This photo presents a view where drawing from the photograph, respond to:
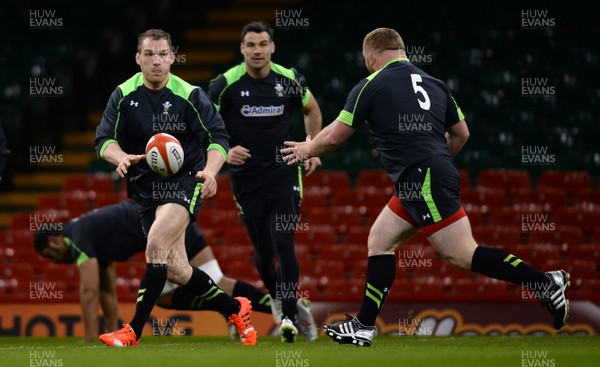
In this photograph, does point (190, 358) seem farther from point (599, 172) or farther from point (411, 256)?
point (599, 172)

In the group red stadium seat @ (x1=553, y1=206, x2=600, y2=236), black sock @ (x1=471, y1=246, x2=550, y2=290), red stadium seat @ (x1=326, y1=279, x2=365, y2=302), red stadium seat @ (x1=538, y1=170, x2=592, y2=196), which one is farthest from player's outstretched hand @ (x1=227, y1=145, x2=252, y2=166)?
red stadium seat @ (x1=538, y1=170, x2=592, y2=196)

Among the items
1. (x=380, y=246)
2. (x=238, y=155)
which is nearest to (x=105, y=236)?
(x=238, y=155)

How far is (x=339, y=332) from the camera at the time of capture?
7.22 metres

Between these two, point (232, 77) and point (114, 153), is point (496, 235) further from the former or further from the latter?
point (114, 153)

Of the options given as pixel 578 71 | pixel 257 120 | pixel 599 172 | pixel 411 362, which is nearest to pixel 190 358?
pixel 411 362

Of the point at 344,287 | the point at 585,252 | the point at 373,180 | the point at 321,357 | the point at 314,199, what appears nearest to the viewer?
the point at 321,357

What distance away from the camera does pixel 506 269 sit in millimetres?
7043

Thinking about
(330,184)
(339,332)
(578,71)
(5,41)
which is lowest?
(339,332)

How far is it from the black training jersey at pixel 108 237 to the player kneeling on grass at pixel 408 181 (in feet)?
7.83

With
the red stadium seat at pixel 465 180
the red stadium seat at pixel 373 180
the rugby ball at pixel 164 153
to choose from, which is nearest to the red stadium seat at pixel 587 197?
the red stadium seat at pixel 465 180

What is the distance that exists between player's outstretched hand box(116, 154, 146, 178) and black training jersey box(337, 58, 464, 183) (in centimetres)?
140

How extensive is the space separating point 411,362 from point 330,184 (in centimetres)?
795

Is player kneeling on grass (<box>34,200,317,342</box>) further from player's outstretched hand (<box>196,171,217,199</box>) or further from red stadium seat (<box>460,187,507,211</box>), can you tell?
red stadium seat (<box>460,187,507,211</box>)

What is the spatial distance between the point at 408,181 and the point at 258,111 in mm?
2214
